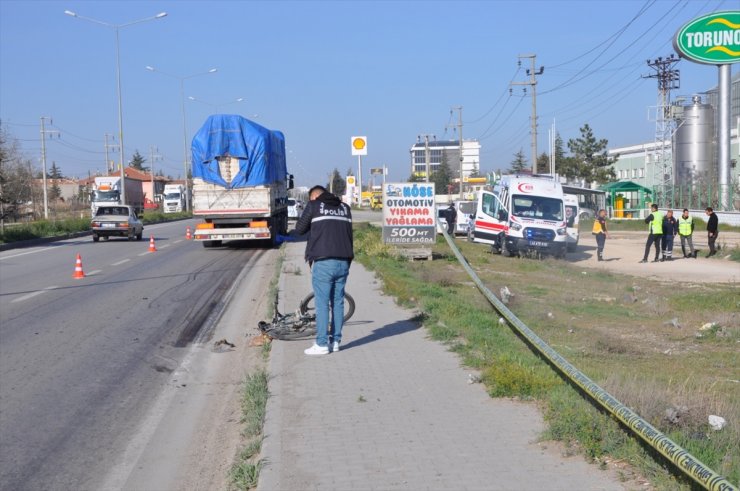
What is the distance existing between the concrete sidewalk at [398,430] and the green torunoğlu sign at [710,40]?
83.8 ft

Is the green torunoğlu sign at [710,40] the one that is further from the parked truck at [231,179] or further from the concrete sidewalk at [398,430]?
the concrete sidewalk at [398,430]

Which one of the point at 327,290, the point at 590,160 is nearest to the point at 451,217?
the point at 327,290

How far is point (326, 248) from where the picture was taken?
8664 mm

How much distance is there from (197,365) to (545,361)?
4.29 meters

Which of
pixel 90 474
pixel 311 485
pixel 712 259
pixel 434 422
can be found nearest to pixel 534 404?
pixel 434 422

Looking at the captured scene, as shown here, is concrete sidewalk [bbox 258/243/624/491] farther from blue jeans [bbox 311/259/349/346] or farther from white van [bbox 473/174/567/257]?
white van [bbox 473/174/567/257]

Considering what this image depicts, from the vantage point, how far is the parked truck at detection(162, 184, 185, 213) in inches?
3730

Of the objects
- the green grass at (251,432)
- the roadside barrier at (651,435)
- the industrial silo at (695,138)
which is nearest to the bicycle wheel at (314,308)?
the green grass at (251,432)

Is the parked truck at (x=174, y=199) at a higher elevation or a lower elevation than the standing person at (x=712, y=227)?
higher

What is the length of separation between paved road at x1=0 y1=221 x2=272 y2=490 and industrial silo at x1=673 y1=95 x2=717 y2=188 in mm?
48181

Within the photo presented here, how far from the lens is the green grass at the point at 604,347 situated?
536 centimetres

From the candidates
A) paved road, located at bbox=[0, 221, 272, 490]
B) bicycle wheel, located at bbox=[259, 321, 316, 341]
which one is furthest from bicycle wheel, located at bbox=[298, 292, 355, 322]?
paved road, located at bbox=[0, 221, 272, 490]

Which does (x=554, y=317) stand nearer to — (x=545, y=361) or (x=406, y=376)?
(x=545, y=361)

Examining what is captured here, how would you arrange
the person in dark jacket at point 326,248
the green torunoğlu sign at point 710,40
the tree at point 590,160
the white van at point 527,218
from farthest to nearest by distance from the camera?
the tree at point 590,160 < the green torunoğlu sign at point 710,40 < the white van at point 527,218 < the person in dark jacket at point 326,248
